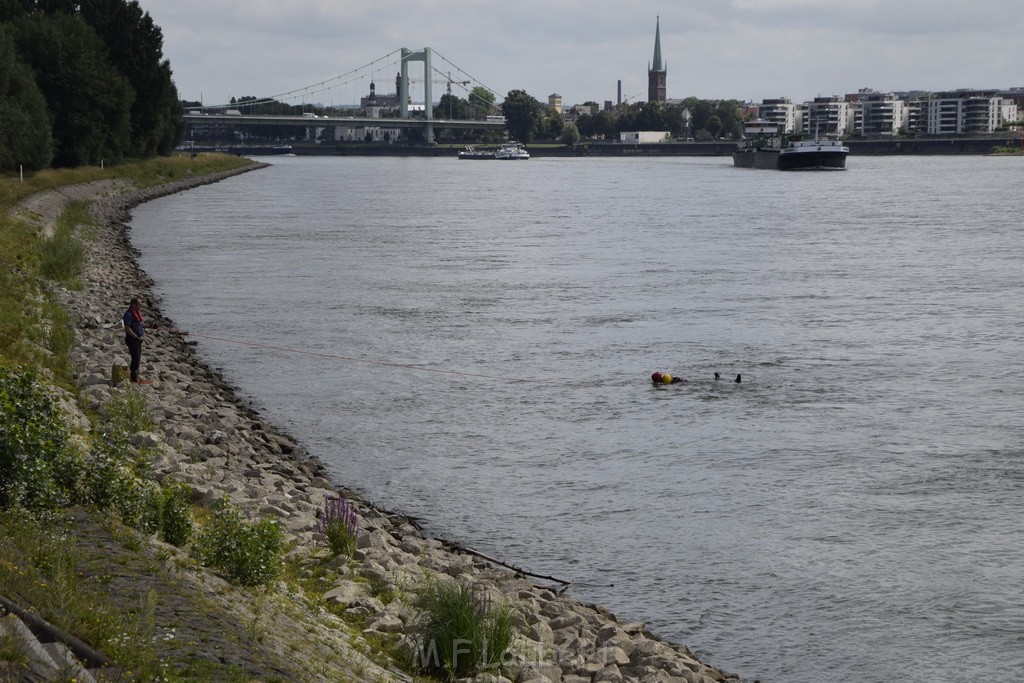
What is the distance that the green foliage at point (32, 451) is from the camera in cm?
926

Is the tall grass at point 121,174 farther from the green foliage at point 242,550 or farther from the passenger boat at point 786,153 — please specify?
the passenger boat at point 786,153

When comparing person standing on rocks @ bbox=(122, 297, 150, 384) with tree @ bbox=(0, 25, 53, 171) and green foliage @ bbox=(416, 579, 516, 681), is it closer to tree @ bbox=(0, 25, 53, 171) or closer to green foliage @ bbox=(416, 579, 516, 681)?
green foliage @ bbox=(416, 579, 516, 681)

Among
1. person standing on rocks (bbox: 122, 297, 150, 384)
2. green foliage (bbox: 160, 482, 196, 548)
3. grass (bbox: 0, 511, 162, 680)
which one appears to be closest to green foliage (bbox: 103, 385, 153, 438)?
person standing on rocks (bbox: 122, 297, 150, 384)

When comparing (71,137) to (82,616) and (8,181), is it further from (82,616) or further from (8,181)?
(82,616)

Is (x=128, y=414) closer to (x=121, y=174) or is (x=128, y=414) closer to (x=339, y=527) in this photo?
(x=339, y=527)

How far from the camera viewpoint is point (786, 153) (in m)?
136

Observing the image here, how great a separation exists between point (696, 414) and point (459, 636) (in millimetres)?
11920

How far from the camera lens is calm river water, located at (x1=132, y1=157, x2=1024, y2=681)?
1293 cm

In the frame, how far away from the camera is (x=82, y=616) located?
745cm

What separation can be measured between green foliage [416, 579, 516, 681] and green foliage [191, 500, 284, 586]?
1.22 meters

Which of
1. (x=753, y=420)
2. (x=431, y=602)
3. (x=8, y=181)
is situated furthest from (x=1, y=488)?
(x=8, y=181)

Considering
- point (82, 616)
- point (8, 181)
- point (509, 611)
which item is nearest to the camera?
point (82, 616)

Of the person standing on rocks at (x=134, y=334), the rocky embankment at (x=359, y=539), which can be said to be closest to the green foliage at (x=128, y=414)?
the rocky embankment at (x=359, y=539)

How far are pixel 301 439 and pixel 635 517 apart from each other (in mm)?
5920
